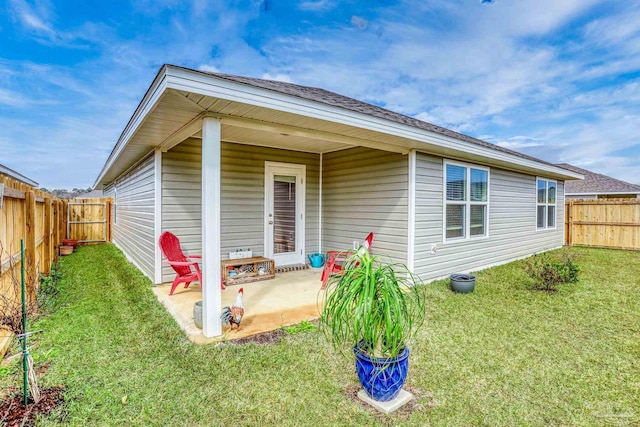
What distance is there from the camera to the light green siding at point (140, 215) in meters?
5.30

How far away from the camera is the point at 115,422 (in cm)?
192

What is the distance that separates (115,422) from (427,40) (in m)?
9.53

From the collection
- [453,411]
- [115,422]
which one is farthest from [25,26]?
[453,411]

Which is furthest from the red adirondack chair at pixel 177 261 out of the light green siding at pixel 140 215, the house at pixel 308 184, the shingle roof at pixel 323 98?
the shingle roof at pixel 323 98

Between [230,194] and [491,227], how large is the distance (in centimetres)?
553

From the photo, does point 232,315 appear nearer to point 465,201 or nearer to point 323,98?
point 323,98

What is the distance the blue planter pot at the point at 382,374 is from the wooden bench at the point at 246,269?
11.8ft

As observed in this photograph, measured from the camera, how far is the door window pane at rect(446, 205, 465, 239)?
5818 mm

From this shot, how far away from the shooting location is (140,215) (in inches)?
242

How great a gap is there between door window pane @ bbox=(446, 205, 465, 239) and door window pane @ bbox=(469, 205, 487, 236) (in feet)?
1.08

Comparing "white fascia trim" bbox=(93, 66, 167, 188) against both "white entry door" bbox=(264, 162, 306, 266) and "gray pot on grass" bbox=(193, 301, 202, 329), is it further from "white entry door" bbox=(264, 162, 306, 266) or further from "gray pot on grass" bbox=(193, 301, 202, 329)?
"white entry door" bbox=(264, 162, 306, 266)

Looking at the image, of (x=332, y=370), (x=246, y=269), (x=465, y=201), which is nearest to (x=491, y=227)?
(x=465, y=201)

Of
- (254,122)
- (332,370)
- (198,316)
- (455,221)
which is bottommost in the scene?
(332,370)

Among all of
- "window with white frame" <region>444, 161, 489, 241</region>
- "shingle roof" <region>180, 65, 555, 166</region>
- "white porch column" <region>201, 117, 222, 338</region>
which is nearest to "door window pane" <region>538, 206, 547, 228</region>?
"shingle roof" <region>180, 65, 555, 166</region>
